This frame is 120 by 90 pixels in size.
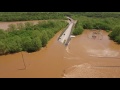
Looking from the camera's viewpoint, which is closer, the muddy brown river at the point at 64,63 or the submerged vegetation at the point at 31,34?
the muddy brown river at the point at 64,63

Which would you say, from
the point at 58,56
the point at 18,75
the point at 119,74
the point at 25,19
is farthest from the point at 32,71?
the point at 25,19

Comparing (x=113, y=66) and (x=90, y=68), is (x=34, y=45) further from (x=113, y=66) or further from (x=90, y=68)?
(x=113, y=66)

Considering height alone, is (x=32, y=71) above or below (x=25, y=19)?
above

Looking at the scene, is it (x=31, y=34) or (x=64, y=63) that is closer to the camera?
(x=64, y=63)

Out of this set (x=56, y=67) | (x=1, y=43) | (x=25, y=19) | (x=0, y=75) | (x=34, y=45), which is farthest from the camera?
(x=25, y=19)

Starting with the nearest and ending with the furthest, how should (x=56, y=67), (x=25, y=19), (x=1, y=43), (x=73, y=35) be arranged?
(x=56, y=67) < (x=1, y=43) < (x=73, y=35) < (x=25, y=19)

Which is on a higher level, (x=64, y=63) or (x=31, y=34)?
(x=31, y=34)

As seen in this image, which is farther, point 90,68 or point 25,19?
point 25,19

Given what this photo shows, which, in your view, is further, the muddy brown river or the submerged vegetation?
the submerged vegetation
